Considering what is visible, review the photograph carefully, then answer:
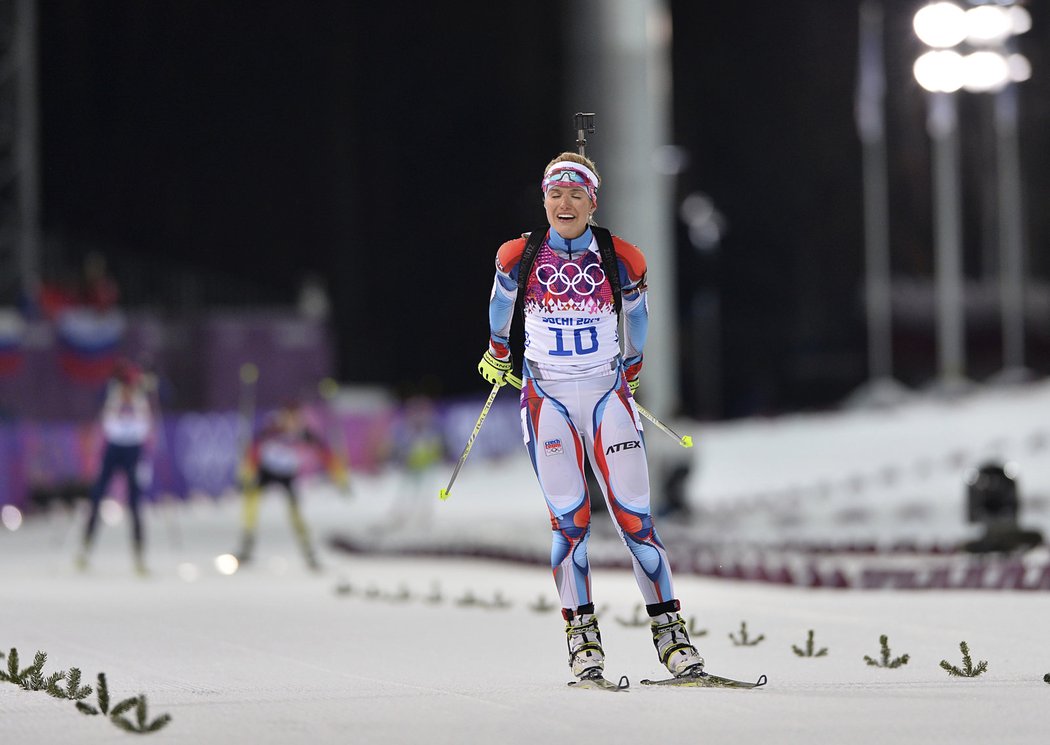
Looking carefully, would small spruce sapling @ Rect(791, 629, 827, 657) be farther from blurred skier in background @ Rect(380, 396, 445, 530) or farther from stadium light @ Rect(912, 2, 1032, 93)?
blurred skier in background @ Rect(380, 396, 445, 530)

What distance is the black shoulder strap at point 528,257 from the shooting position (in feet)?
24.4

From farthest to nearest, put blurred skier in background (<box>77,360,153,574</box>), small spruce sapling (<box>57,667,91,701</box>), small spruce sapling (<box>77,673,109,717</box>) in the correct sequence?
blurred skier in background (<box>77,360,153,574</box>) < small spruce sapling (<box>57,667,91,701</box>) < small spruce sapling (<box>77,673,109,717</box>)

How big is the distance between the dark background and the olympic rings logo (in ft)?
108

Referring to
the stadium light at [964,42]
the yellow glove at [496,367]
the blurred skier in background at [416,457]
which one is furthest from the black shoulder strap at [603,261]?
the blurred skier in background at [416,457]

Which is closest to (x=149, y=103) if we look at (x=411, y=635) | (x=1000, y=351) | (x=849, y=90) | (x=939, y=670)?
(x=849, y=90)

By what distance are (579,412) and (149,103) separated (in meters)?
41.2

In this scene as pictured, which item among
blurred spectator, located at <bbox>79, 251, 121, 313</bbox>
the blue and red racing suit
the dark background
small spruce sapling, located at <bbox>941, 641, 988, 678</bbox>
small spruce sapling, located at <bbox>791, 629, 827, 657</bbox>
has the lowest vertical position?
small spruce sapling, located at <bbox>941, 641, 988, 678</bbox>

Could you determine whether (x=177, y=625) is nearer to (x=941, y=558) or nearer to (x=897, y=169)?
(x=941, y=558)

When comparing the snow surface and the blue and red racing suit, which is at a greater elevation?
the blue and red racing suit

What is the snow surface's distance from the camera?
611 centimetres

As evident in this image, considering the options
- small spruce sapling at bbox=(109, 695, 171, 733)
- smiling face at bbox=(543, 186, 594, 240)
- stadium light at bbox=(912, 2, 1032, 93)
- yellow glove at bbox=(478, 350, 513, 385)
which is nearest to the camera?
small spruce sapling at bbox=(109, 695, 171, 733)

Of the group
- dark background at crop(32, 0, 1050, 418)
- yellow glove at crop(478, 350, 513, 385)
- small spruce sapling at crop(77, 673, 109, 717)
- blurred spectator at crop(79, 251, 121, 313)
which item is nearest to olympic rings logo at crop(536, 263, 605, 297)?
yellow glove at crop(478, 350, 513, 385)

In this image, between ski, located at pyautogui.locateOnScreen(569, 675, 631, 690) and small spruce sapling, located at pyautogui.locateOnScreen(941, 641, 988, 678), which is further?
small spruce sapling, located at pyautogui.locateOnScreen(941, 641, 988, 678)

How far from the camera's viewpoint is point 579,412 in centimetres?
744
